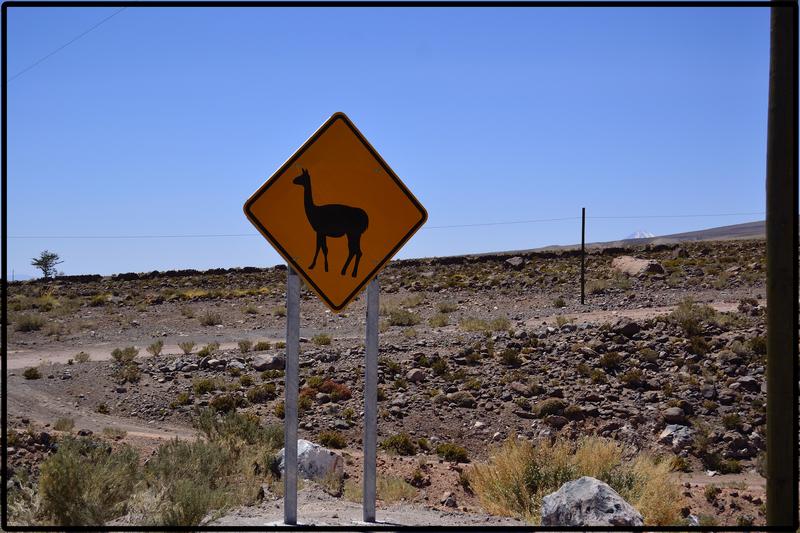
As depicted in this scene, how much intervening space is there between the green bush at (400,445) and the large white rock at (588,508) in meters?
7.28

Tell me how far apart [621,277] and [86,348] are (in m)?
26.5

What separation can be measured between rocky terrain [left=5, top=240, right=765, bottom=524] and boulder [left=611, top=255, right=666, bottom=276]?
836 cm

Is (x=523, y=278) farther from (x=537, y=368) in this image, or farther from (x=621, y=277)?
(x=537, y=368)

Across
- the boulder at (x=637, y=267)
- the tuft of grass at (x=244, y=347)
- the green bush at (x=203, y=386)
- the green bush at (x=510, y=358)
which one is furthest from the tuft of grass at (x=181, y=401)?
the boulder at (x=637, y=267)

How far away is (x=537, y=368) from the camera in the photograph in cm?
1962

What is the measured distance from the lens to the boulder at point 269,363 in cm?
2130

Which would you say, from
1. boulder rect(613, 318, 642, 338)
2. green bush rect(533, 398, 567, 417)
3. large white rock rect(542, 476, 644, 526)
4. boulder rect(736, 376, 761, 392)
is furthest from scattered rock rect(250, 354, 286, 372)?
large white rock rect(542, 476, 644, 526)

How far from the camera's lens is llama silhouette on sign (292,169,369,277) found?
6000mm

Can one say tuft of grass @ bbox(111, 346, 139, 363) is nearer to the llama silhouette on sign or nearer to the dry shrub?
the dry shrub

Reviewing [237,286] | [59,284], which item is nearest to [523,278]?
[237,286]

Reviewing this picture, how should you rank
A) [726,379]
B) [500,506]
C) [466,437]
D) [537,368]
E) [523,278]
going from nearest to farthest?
[500,506] < [466,437] < [726,379] < [537,368] < [523,278]

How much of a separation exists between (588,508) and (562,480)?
7.93ft

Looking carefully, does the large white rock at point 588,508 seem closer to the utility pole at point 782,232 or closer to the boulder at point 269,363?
the utility pole at point 782,232

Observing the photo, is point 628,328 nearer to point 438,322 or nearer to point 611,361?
point 611,361
